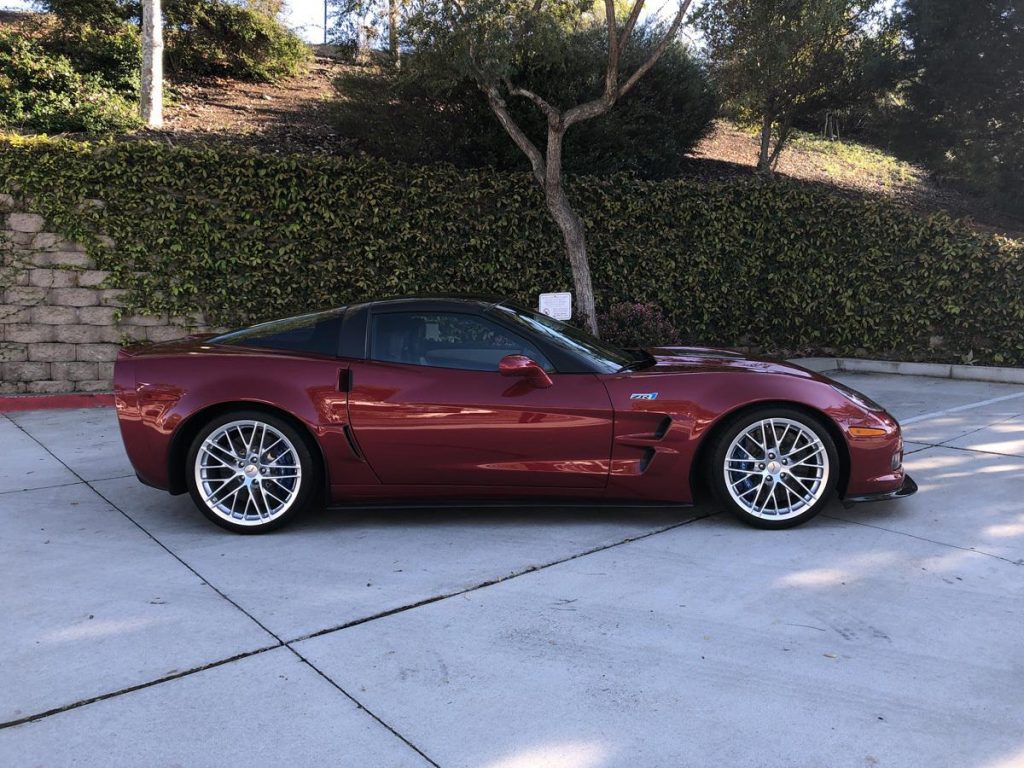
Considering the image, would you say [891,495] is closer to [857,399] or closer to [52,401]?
[857,399]

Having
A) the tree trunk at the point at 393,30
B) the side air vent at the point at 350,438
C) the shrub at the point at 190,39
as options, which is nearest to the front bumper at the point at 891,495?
the side air vent at the point at 350,438

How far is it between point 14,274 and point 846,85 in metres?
12.4

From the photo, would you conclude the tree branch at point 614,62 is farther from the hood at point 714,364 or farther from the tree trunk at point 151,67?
the tree trunk at point 151,67

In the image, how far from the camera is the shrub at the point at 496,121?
9906 millimetres

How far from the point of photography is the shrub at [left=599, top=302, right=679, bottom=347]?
9.04 meters

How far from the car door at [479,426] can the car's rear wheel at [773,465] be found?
2.17ft

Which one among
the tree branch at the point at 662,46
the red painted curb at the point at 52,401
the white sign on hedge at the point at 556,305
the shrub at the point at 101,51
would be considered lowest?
the red painted curb at the point at 52,401

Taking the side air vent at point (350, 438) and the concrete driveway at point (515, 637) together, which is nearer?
the concrete driveway at point (515, 637)

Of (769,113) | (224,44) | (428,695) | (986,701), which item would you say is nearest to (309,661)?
(428,695)

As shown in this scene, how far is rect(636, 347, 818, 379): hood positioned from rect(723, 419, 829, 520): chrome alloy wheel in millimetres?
360

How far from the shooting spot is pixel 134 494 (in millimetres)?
5000

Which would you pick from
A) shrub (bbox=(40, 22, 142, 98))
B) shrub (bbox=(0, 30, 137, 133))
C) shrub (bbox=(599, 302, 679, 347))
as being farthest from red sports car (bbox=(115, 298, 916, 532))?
shrub (bbox=(40, 22, 142, 98))

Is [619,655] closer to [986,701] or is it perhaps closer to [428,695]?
[428,695]

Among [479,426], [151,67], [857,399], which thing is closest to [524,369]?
[479,426]
